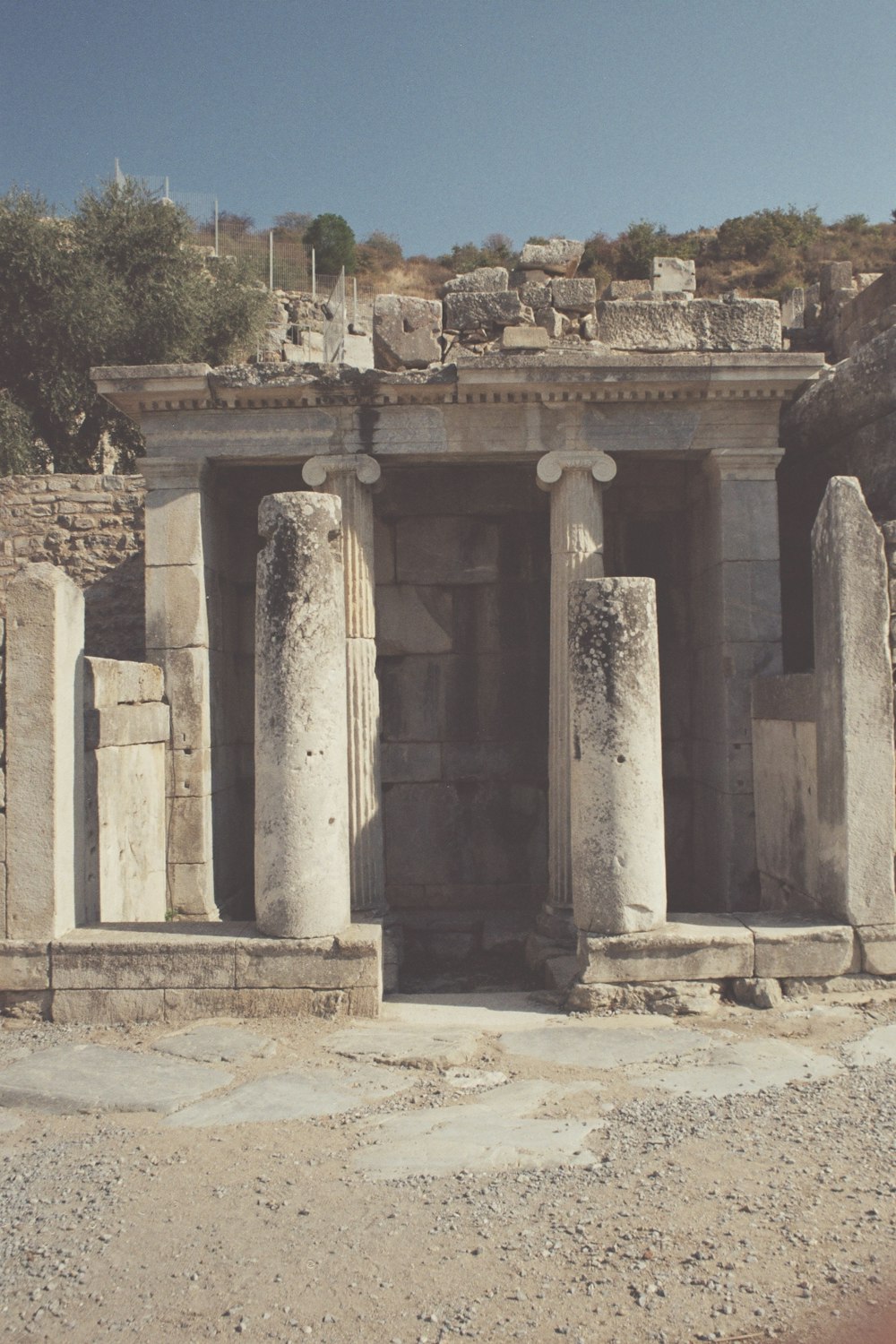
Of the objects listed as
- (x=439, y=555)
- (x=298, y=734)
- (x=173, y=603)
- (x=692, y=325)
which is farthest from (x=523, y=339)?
(x=298, y=734)

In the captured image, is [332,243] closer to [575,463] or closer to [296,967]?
[575,463]

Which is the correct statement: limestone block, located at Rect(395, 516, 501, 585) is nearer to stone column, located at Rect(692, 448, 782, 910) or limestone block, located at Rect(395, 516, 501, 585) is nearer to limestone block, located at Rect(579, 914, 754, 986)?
stone column, located at Rect(692, 448, 782, 910)

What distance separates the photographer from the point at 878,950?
6.22m

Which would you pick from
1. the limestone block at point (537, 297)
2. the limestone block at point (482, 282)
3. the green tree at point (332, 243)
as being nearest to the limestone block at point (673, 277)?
the limestone block at point (537, 297)

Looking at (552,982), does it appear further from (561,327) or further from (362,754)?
(561,327)

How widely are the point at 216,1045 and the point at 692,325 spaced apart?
640 centimetres

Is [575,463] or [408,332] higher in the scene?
[408,332]

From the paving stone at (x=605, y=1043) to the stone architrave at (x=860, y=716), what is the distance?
1430mm

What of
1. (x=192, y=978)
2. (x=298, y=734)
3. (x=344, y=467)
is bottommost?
(x=192, y=978)

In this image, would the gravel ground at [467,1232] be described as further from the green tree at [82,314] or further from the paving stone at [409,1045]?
the green tree at [82,314]

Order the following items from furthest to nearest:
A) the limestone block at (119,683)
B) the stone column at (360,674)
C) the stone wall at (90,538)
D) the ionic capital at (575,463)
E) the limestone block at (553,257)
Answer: the stone wall at (90,538), the limestone block at (553,257), the ionic capital at (575,463), the stone column at (360,674), the limestone block at (119,683)

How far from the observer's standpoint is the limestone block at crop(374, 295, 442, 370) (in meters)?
8.20

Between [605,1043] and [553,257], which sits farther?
[553,257]

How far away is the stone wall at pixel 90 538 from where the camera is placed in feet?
31.6
